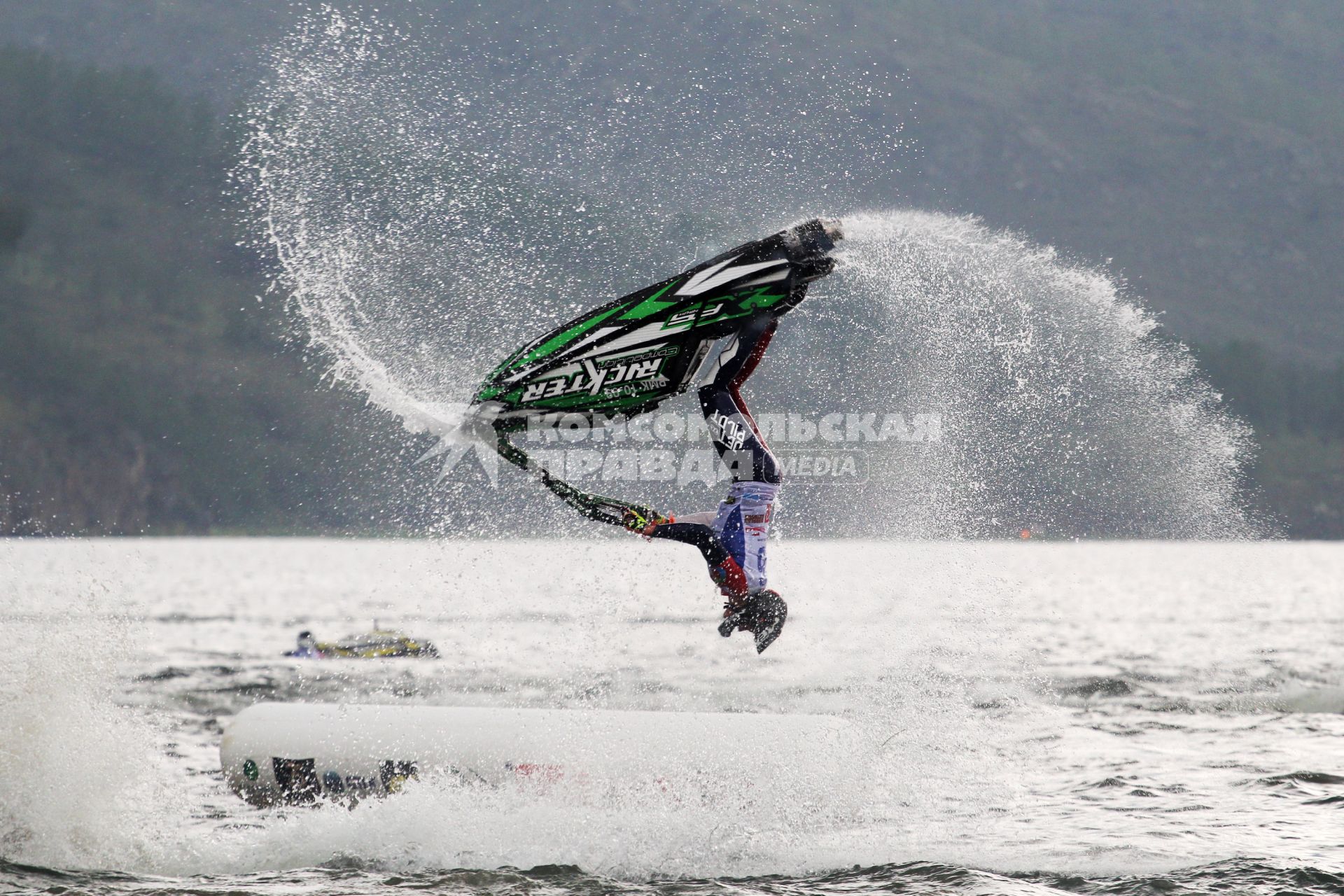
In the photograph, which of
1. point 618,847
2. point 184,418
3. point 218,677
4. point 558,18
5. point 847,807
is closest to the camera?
point 618,847

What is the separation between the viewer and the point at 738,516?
1077 cm

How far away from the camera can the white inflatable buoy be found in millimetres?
11672

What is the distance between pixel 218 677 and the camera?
22.9 meters

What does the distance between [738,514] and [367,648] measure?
17.7 metres

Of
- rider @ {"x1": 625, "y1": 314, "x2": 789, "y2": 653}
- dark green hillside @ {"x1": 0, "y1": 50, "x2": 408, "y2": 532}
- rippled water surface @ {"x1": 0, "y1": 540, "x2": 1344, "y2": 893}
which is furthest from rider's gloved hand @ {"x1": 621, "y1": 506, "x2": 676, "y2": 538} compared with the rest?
dark green hillside @ {"x1": 0, "y1": 50, "x2": 408, "y2": 532}

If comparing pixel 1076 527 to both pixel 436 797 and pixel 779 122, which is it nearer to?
pixel 779 122

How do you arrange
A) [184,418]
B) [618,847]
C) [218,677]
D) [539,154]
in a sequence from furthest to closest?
1. [184,418]
2. [218,677]
3. [539,154]
4. [618,847]

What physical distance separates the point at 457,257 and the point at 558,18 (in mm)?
13082

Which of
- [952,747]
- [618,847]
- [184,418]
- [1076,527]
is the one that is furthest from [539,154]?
[184,418]

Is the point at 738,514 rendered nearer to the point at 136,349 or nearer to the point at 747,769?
the point at 747,769

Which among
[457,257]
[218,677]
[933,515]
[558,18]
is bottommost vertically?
[218,677]

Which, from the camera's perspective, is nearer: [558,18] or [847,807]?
[847,807]
